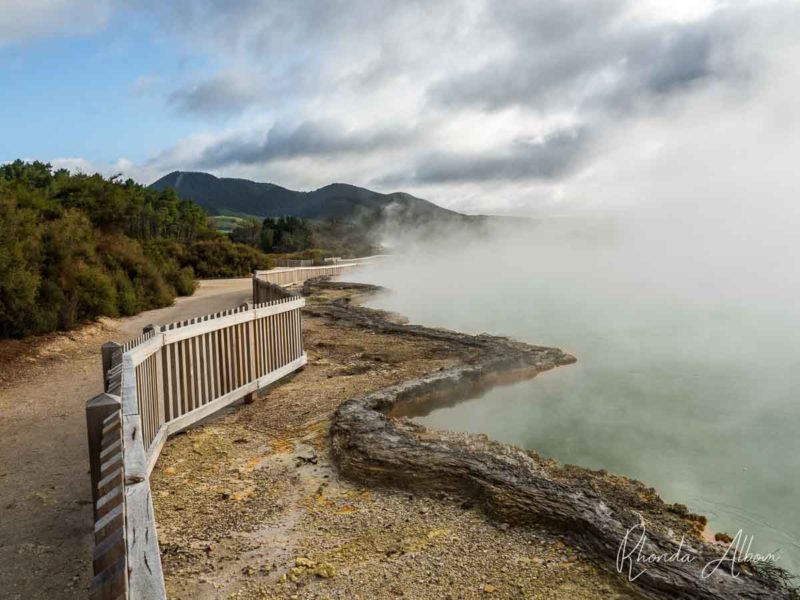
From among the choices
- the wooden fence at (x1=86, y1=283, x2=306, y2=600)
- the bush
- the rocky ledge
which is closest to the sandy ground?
the rocky ledge

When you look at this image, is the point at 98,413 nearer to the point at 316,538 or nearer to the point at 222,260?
the point at 316,538

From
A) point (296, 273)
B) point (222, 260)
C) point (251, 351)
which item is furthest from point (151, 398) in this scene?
point (222, 260)

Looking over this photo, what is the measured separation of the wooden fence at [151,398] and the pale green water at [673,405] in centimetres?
260

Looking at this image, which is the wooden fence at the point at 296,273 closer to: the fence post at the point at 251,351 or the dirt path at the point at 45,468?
the dirt path at the point at 45,468

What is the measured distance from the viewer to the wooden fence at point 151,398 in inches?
66.1

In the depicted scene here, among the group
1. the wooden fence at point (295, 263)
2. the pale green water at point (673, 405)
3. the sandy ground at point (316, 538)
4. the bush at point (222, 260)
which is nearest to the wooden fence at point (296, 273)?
the wooden fence at point (295, 263)

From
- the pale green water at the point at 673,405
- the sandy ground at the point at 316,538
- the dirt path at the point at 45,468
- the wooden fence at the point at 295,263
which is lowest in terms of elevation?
the pale green water at the point at 673,405

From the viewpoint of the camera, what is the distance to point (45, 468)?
5.47 meters

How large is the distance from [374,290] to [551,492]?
2215 cm

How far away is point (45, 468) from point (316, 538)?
3113 mm

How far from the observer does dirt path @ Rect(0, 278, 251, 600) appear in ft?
12.0

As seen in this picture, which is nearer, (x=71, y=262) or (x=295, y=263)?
(x=71, y=262)

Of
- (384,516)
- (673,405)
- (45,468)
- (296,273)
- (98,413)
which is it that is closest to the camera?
(98,413)

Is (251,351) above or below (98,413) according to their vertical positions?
below
